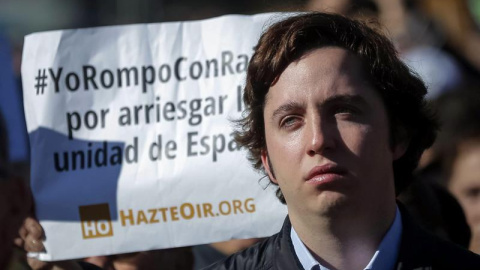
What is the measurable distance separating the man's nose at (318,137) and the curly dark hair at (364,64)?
23cm

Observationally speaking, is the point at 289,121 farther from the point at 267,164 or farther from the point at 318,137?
the point at 267,164

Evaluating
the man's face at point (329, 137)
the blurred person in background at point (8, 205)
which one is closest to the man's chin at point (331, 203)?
the man's face at point (329, 137)

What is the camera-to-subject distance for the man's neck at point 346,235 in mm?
2633

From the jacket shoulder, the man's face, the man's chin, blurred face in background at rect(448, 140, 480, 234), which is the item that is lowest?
blurred face in background at rect(448, 140, 480, 234)

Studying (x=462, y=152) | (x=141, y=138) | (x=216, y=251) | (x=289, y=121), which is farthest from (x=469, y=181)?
(x=289, y=121)

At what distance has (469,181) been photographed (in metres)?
4.42

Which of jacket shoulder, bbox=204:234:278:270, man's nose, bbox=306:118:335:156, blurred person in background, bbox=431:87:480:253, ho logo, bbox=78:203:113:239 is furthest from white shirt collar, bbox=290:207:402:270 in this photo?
blurred person in background, bbox=431:87:480:253

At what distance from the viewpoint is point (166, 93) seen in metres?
3.77

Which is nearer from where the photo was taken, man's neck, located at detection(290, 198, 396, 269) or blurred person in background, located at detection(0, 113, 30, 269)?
man's neck, located at detection(290, 198, 396, 269)

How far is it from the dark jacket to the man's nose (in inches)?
11.2

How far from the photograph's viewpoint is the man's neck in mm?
2633

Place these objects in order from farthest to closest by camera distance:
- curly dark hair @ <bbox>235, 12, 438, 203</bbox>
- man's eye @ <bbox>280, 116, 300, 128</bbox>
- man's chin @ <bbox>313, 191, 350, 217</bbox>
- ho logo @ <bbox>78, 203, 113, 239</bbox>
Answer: ho logo @ <bbox>78, 203, 113, 239</bbox> < curly dark hair @ <bbox>235, 12, 438, 203</bbox> < man's eye @ <bbox>280, 116, 300, 128</bbox> < man's chin @ <bbox>313, 191, 350, 217</bbox>

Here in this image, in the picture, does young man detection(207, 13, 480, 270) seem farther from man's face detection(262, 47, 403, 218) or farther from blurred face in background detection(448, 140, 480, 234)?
blurred face in background detection(448, 140, 480, 234)

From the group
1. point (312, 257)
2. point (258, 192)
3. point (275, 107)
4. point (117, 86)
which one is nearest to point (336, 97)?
point (275, 107)
